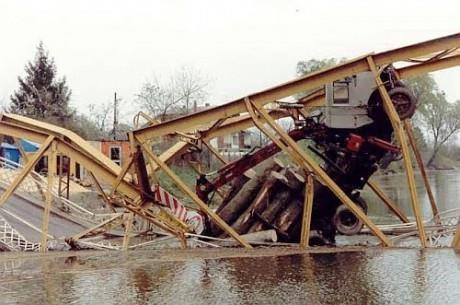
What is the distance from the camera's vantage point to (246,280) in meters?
8.98

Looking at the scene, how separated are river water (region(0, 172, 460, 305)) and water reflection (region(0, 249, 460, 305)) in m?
0.01

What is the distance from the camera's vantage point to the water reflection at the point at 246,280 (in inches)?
300

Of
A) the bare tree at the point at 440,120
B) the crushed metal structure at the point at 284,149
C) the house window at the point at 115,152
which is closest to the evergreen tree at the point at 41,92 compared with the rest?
the house window at the point at 115,152

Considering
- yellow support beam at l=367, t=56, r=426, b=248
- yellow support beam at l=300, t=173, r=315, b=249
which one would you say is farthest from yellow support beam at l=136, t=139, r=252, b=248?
yellow support beam at l=367, t=56, r=426, b=248

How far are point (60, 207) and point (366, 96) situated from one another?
977 cm

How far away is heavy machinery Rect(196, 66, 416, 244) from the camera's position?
13.6m

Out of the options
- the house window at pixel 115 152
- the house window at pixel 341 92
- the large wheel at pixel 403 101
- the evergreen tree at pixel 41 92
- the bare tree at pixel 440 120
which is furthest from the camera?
the bare tree at pixel 440 120

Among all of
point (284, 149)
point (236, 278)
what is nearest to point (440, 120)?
point (284, 149)

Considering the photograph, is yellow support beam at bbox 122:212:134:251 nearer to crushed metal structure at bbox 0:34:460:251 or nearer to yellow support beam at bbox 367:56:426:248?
crushed metal structure at bbox 0:34:460:251

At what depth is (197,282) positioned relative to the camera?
891cm

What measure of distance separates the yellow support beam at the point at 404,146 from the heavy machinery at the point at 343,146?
94 cm

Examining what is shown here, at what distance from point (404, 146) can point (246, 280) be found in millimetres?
4292

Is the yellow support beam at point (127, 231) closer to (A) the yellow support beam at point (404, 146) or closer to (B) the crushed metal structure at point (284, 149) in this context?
(B) the crushed metal structure at point (284, 149)

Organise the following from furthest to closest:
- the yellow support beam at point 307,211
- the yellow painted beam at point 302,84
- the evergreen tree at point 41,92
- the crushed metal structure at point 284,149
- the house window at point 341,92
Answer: the evergreen tree at point 41,92
the house window at point 341,92
the yellow support beam at point 307,211
the crushed metal structure at point 284,149
the yellow painted beam at point 302,84
